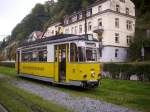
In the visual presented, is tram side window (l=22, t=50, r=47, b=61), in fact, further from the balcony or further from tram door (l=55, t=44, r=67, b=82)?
the balcony

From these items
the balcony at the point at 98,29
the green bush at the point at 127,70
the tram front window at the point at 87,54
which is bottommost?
the green bush at the point at 127,70

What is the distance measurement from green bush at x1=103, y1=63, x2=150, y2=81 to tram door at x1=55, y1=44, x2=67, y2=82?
21.9ft

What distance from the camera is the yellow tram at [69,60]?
17.9 meters

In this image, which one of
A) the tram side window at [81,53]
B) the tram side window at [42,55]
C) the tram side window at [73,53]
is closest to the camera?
the tram side window at [81,53]

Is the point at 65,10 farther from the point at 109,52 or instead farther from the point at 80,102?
the point at 80,102

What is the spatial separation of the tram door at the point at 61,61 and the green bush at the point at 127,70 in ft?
21.9

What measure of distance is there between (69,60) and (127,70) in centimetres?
790

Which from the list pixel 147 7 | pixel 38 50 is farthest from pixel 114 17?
pixel 147 7

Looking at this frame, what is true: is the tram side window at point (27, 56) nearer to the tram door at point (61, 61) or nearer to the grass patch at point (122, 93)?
the tram door at point (61, 61)

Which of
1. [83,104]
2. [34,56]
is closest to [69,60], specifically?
[83,104]

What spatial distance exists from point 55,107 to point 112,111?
2.35 m

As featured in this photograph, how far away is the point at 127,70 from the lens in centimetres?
2503

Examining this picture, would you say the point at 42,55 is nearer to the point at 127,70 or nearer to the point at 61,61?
the point at 61,61

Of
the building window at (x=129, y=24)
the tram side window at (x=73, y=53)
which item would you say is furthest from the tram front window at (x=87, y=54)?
the building window at (x=129, y=24)
